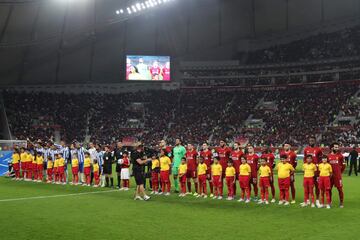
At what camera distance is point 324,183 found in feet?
47.4

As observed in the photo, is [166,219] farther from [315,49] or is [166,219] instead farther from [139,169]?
[315,49]

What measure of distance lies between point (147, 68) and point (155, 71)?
0.94m


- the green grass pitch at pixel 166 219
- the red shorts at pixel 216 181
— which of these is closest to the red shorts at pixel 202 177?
the red shorts at pixel 216 181

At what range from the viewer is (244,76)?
190 ft

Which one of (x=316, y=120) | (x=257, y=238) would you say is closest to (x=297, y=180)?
(x=257, y=238)

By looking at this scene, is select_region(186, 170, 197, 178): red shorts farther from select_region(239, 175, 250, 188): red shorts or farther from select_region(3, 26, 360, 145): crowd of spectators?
select_region(3, 26, 360, 145): crowd of spectators

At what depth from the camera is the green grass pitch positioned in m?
10.4

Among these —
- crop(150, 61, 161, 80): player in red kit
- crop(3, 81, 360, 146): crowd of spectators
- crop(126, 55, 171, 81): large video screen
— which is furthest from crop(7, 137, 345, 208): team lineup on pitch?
crop(150, 61, 161, 80): player in red kit

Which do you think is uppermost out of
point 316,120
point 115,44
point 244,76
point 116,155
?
point 115,44

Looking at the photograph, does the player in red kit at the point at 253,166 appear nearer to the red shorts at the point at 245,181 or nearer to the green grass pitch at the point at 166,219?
the red shorts at the point at 245,181

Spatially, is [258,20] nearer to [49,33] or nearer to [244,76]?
[244,76]

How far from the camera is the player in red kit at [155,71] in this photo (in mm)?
51688

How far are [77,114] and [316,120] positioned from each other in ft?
89.7

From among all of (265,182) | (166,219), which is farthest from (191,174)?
(166,219)
